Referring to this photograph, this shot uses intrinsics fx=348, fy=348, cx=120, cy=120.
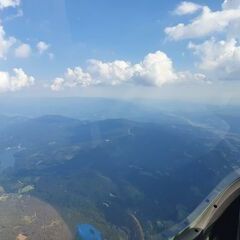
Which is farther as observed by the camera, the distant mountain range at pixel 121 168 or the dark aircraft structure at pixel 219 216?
the distant mountain range at pixel 121 168

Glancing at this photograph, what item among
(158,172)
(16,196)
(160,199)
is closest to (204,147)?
(158,172)

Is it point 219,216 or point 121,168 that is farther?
point 121,168

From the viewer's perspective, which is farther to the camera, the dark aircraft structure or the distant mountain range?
the distant mountain range

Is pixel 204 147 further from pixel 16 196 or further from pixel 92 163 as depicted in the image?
pixel 16 196

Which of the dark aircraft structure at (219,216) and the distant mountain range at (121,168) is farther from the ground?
the dark aircraft structure at (219,216)

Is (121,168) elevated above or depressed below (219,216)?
below

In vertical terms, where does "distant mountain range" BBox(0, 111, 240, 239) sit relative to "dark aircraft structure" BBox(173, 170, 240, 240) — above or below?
below

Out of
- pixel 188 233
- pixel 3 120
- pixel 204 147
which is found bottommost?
pixel 3 120

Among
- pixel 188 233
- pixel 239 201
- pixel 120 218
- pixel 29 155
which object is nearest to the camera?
pixel 188 233
